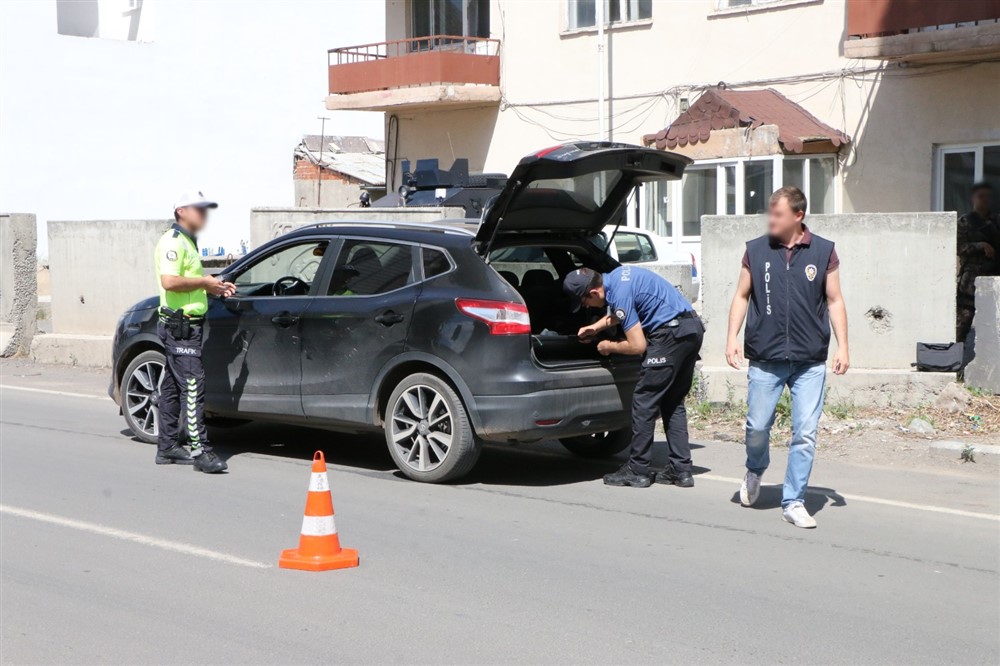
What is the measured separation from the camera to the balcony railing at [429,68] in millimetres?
23031

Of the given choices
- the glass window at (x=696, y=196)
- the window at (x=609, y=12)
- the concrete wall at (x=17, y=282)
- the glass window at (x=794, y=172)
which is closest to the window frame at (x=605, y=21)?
the window at (x=609, y=12)

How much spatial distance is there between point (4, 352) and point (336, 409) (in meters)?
9.48

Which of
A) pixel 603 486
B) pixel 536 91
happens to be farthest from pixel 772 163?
pixel 603 486

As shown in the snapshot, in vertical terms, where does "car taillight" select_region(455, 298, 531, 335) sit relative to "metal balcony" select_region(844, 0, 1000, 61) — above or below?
below

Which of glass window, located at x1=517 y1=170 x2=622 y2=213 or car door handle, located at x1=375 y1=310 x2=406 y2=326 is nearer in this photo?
glass window, located at x1=517 y1=170 x2=622 y2=213

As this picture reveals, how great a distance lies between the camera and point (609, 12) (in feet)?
70.3

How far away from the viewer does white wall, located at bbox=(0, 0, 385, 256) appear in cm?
3012

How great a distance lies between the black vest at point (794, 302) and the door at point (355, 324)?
2.40 metres

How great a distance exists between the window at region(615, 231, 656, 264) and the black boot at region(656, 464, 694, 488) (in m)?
8.31

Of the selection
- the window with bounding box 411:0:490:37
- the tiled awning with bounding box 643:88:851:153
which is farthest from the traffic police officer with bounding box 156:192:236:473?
the window with bounding box 411:0:490:37

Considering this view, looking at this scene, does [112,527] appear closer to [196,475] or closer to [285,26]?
[196,475]

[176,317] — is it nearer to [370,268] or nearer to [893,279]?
[370,268]

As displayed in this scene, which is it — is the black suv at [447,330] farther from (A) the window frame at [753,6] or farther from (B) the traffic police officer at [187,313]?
(A) the window frame at [753,6]

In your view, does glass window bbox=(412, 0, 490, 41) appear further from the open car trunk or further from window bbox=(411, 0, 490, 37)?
the open car trunk
